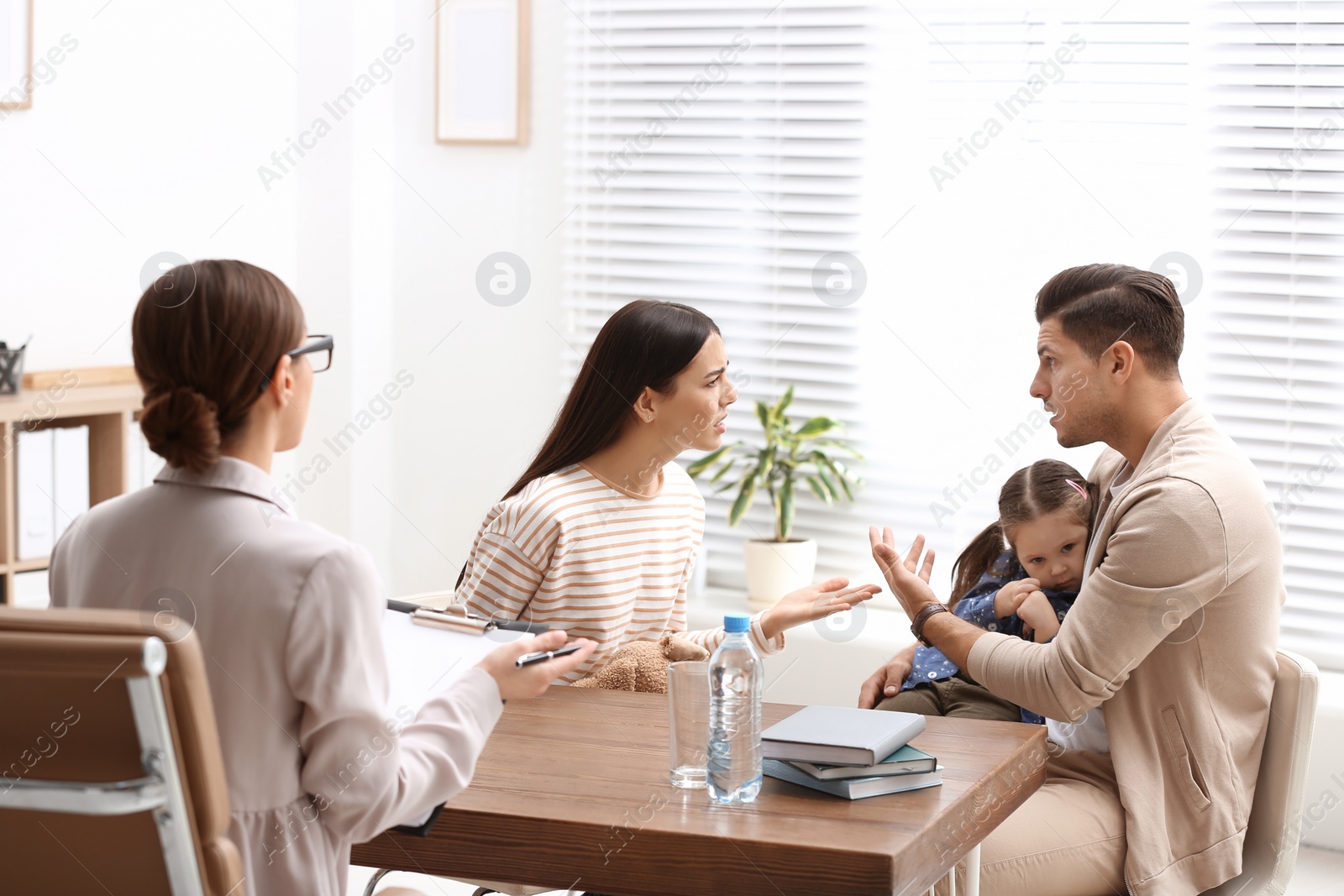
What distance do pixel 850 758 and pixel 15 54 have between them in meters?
3.16

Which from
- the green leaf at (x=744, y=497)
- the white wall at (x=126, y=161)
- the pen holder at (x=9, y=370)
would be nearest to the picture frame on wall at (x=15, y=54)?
the white wall at (x=126, y=161)

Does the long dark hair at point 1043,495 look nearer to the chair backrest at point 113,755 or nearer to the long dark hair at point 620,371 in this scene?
the long dark hair at point 620,371

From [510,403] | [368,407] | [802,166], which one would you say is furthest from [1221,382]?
[368,407]

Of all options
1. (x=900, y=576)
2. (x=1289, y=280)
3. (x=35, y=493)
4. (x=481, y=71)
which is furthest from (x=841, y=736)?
(x=481, y=71)

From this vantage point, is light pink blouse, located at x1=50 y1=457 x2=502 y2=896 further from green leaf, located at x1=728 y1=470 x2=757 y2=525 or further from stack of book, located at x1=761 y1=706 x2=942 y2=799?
green leaf, located at x1=728 y1=470 x2=757 y2=525

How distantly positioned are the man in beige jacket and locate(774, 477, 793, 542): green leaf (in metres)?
1.75

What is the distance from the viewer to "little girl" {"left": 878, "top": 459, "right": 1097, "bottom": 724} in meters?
2.25

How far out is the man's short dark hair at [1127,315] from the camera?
2.07m

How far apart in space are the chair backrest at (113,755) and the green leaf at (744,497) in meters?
2.77

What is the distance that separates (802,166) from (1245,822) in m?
2.49

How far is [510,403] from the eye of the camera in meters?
4.37

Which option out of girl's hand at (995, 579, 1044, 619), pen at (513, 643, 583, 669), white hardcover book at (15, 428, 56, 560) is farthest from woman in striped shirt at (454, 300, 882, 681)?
white hardcover book at (15, 428, 56, 560)

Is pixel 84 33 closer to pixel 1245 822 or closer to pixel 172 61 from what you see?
pixel 172 61

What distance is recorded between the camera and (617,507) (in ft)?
7.45
